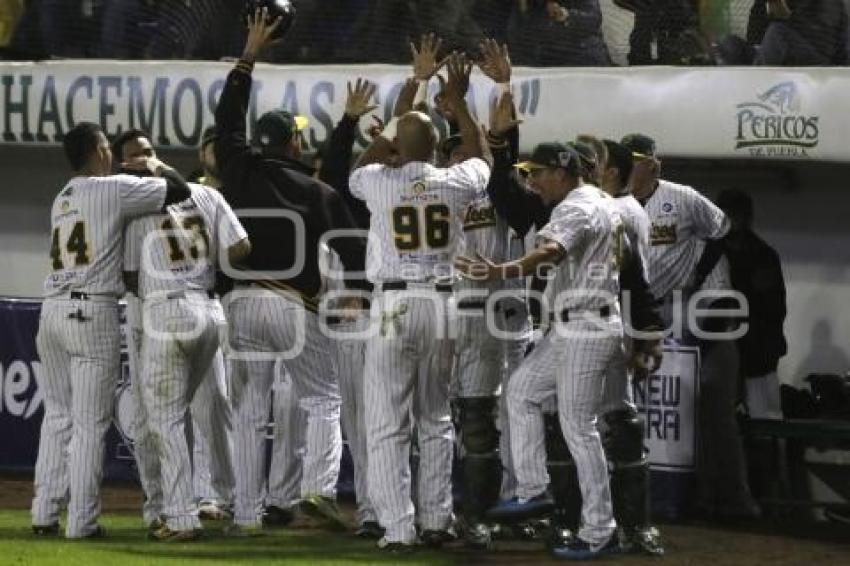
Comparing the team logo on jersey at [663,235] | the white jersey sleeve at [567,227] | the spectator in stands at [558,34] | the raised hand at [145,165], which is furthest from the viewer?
the spectator in stands at [558,34]

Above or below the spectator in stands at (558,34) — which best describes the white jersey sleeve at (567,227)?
below

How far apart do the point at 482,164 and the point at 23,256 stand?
21.8 feet

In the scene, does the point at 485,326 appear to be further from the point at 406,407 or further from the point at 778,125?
the point at 778,125

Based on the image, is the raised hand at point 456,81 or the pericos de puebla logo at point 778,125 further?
the pericos de puebla logo at point 778,125

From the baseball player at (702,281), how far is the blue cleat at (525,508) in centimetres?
187

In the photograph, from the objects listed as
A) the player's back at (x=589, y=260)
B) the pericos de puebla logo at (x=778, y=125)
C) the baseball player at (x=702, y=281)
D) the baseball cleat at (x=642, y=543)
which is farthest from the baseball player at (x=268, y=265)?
the pericos de puebla logo at (x=778, y=125)

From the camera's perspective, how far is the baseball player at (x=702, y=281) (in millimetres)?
11344

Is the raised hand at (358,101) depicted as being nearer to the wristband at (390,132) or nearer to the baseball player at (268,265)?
the wristband at (390,132)

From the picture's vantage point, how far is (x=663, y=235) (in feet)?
38.0

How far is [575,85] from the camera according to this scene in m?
13.0

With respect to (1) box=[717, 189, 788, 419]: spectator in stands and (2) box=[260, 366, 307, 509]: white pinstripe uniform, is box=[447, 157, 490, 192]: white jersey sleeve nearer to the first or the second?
(2) box=[260, 366, 307, 509]: white pinstripe uniform

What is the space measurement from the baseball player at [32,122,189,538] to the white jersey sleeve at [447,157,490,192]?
1273 millimetres

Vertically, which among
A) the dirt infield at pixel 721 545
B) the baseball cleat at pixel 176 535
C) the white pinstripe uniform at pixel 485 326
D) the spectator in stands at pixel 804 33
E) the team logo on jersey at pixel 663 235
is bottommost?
the dirt infield at pixel 721 545

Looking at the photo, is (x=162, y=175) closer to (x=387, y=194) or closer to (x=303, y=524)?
(x=387, y=194)
